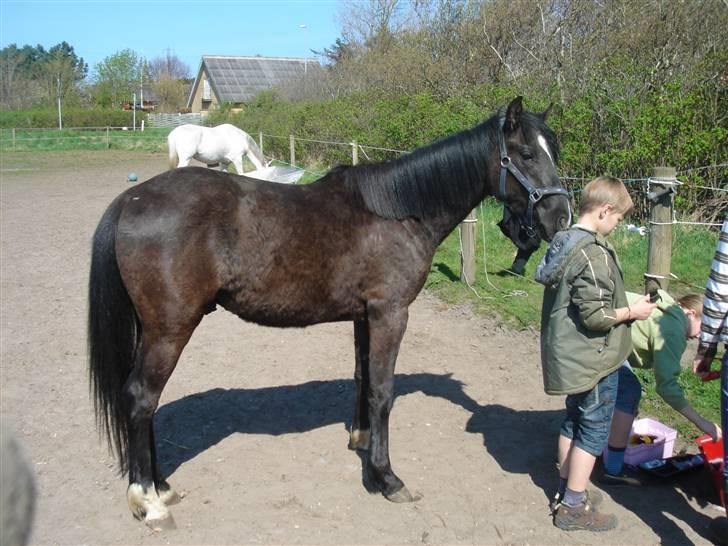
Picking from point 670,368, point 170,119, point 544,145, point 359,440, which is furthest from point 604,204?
point 170,119

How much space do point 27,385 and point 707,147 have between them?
23.5 feet

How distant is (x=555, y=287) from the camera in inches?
131

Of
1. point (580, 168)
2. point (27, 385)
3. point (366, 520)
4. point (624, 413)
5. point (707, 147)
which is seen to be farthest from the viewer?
point (580, 168)

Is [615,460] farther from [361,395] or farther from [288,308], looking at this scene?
[288,308]

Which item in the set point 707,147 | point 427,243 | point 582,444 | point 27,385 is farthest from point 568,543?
point 707,147

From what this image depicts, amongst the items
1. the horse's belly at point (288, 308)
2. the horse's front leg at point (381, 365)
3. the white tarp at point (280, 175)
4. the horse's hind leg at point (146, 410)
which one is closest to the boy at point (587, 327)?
the horse's front leg at point (381, 365)

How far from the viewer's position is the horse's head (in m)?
3.63

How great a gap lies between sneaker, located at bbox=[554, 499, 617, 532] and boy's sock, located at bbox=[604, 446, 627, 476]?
48 centimetres

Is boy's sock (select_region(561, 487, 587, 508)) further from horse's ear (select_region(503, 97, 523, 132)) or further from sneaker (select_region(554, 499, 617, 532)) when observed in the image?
horse's ear (select_region(503, 97, 523, 132))

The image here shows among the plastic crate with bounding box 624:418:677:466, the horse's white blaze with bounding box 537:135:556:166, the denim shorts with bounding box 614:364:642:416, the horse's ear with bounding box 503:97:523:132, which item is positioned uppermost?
the horse's ear with bounding box 503:97:523:132

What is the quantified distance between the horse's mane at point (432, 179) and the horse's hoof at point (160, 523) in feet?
6.37

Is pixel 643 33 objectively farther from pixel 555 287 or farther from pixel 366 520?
pixel 366 520

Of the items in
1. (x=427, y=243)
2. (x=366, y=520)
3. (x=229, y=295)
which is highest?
(x=427, y=243)

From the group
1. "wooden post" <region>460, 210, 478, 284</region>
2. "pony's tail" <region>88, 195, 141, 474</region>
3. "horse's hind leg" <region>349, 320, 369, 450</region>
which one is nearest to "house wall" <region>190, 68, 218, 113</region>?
"wooden post" <region>460, 210, 478, 284</region>
